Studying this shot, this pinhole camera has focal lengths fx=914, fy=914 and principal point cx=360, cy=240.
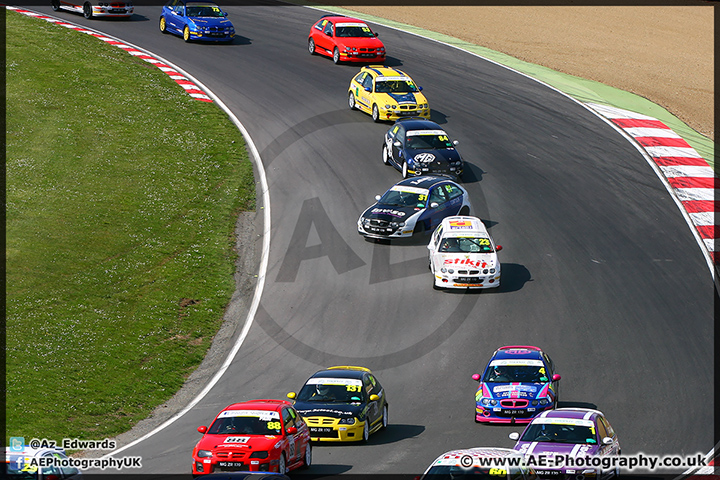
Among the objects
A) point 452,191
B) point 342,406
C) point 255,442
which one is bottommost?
point 342,406

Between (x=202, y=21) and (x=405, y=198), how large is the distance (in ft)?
65.5

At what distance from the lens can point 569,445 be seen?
15586mm

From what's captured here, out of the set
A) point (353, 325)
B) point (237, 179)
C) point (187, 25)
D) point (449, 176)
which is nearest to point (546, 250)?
point (449, 176)

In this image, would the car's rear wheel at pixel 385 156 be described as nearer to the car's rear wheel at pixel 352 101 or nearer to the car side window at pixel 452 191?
the car side window at pixel 452 191

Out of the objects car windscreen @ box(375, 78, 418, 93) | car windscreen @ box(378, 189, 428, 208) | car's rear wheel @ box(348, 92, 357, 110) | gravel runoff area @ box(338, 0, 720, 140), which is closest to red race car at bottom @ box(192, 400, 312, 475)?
car windscreen @ box(378, 189, 428, 208)

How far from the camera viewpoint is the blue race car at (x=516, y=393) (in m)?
19.6

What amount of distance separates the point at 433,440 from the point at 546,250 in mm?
12787

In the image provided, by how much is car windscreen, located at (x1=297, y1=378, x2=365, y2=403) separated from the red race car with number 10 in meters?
26.7

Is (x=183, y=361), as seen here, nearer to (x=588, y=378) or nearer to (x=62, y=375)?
(x=62, y=375)

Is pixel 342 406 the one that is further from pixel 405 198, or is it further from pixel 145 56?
pixel 145 56

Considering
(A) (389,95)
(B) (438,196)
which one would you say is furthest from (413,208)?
(A) (389,95)

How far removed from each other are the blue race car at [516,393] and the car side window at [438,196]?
11.2 meters

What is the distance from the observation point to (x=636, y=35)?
5278 centimetres

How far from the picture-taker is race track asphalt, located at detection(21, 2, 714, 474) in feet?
68.5
